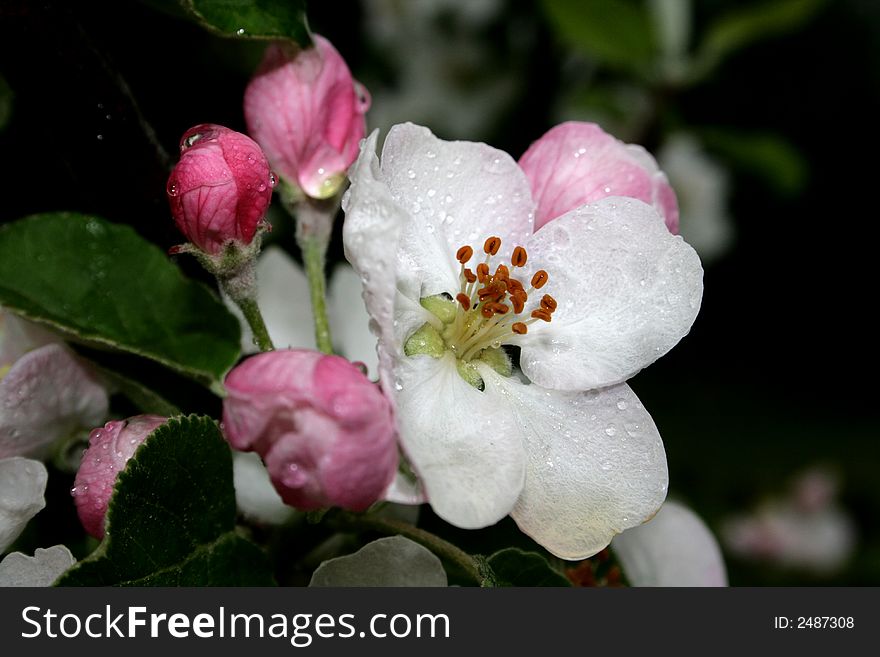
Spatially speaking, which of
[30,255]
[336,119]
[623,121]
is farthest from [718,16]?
[30,255]

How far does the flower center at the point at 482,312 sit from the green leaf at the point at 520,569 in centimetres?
16

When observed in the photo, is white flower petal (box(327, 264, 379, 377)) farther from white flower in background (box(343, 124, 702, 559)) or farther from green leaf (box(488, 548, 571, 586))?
green leaf (box(488, 548, 571, 586))

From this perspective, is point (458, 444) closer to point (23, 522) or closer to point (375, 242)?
point (375, 242)

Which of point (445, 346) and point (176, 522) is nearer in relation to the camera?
point (176, 522)

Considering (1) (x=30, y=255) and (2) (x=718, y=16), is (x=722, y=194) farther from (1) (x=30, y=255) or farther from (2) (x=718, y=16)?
(1) (x=30, y=255)

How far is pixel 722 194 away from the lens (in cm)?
313

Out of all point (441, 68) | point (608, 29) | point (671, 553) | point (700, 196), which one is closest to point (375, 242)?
point (671, 553)

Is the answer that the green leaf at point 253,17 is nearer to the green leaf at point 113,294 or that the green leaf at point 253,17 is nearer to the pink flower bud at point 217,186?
the pink flower bud at point 217,186

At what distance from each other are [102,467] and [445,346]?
1.07 feet

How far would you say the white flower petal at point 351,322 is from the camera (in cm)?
120

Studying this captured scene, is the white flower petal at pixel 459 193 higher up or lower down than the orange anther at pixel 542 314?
higher up

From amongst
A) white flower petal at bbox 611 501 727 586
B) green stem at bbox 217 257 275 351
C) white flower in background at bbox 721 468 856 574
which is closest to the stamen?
green stem at bbox 217 257 275 351

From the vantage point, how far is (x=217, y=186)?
0.83 meters

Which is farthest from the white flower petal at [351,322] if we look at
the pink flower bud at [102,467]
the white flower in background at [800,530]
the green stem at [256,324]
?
the white flower in background at [800,530]
